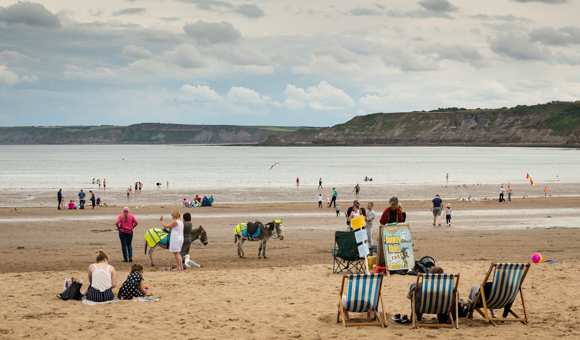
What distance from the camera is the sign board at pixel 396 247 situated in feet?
38.8

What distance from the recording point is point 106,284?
9773mm

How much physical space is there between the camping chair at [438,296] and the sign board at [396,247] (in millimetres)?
3608

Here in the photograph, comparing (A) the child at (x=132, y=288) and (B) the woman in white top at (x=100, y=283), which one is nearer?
(B) the woman in white top at (x=100, y=283)

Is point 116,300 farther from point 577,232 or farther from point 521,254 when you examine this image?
point 577,232

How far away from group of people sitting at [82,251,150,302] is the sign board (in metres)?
5.33

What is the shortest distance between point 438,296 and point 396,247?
3.89 m

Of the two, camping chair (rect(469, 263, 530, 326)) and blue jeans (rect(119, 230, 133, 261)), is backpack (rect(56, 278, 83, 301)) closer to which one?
blue jeans (rect(119, 230, 133, 261))

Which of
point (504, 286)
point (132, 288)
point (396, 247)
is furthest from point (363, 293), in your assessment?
point (132, 288)

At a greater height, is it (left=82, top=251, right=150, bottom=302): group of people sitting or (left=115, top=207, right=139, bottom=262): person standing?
(left=115, top=207, right=139, bottom=262): person standing

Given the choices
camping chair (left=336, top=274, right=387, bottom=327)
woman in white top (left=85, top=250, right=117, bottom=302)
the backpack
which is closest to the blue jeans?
Answer: the backpack

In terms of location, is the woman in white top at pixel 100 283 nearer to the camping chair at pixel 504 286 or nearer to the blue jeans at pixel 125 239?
the blue jeans at pixel 125 239

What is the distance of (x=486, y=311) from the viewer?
328 inches

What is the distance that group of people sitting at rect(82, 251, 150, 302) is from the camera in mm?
9727

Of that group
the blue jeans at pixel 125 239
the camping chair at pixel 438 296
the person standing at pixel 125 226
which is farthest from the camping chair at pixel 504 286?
the blue jeans at pixel 125 239
